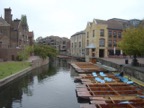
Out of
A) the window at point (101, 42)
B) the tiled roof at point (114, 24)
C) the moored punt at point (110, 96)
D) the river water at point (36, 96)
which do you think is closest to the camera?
the moored punt at point (110, 96)

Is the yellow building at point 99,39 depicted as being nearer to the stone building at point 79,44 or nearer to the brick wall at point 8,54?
the stone building at point 79,44

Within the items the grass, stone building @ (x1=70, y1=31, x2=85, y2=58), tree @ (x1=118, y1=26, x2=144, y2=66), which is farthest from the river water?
stone building @ (x1=70, y1=31, x2=85, y2=58)

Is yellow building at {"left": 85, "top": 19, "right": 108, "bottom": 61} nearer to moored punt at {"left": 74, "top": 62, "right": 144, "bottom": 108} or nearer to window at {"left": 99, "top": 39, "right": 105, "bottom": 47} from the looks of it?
window at {"left": 99, "top": 39, "right": 105, "bottom": 47}

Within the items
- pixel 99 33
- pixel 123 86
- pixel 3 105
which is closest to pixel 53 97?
pixel 3 105

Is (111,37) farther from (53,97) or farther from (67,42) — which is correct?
(67,42)

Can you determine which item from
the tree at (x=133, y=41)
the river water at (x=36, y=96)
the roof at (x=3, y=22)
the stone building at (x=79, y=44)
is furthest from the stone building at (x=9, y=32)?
the tree at (x=133, y=41)

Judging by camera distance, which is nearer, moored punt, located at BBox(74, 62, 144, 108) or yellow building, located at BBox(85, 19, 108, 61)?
moored punt, located at BBox(74, 62, 144, 108)

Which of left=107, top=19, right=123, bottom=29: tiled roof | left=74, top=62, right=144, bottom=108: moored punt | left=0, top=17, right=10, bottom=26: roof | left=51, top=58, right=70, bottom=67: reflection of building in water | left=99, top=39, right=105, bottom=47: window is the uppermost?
left=107, top=19, right=123, bottom=29: tiled roof

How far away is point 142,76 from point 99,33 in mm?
45496

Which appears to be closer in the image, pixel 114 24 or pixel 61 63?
pixel 61 63

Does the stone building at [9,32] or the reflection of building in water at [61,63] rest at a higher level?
the stone building at [9,32]

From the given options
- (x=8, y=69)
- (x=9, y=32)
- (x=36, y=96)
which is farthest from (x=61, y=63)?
(x=36, y=96)

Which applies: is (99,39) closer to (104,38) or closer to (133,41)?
(104,38)

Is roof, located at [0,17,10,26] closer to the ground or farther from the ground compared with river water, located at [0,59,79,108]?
farther from the ground
